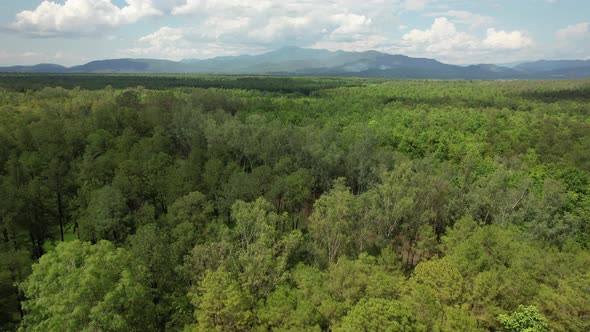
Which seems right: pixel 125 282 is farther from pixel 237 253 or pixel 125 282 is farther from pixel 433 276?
pixel 433 276

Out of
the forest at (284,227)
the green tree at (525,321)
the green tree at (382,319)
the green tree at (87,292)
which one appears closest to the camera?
the green tree at (382,319)

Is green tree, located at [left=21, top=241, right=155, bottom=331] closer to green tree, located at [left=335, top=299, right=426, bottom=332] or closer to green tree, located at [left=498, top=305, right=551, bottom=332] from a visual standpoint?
green tree, located at [left=335, top=299, right=426, bottom=332]

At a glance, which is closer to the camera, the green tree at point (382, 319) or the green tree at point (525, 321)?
the green tree at point (382, 319)

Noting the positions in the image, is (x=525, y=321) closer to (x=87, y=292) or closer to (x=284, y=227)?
(x=284, y=227)

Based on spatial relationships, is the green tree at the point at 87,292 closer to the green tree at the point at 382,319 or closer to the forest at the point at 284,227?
the forest at the point at 284,227

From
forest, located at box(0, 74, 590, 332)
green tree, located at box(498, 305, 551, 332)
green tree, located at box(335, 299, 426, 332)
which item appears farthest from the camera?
forest, located at box(0, 74, 590, 332)

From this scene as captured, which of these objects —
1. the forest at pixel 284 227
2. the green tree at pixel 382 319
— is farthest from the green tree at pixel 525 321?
the green tree at pixel 382 319

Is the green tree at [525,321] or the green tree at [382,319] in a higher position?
the green tree at [382,319]

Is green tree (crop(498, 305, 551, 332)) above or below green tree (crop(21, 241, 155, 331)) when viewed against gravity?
below

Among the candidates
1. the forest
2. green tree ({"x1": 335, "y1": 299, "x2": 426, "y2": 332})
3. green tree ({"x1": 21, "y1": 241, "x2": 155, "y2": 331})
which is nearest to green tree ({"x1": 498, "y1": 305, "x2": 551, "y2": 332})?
the forest
